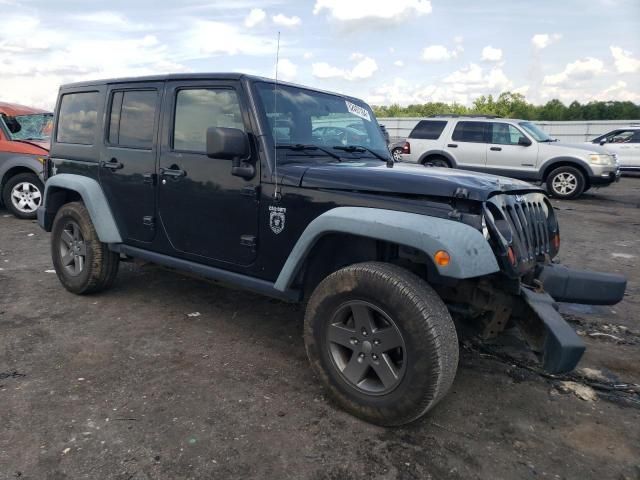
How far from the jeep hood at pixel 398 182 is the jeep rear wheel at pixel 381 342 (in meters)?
0.44

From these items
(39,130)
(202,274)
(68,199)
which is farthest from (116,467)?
(39,130)

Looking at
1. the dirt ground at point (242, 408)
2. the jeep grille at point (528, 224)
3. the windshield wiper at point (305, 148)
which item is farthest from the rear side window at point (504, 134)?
the windshield wiper at point (305, 148)

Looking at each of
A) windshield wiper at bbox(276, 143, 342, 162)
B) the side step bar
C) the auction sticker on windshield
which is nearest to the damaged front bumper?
the side step bar

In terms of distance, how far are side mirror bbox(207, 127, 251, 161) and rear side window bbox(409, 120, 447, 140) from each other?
10.3 metres

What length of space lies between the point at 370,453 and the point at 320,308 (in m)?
0.78

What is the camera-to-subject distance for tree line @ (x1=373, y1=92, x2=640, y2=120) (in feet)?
188

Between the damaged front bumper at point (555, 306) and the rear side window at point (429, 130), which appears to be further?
the rear side window at point (429, 130)

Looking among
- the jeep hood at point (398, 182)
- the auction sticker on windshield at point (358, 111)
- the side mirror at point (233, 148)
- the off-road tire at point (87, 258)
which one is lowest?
the off-road tire at point (87, 258)

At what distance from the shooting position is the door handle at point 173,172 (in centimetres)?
369

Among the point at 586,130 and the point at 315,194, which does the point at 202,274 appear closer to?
the point at 315,194

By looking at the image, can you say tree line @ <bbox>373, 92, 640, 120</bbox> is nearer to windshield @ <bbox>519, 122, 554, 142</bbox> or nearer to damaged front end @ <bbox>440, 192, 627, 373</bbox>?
windshield @ <bbox>519, 122, 554, 142</bbox>

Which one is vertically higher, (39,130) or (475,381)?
(39,130)

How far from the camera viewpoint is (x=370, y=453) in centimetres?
251

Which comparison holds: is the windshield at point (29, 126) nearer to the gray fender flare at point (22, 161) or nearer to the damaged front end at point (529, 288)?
the gray fender flare at point (22, 161)
